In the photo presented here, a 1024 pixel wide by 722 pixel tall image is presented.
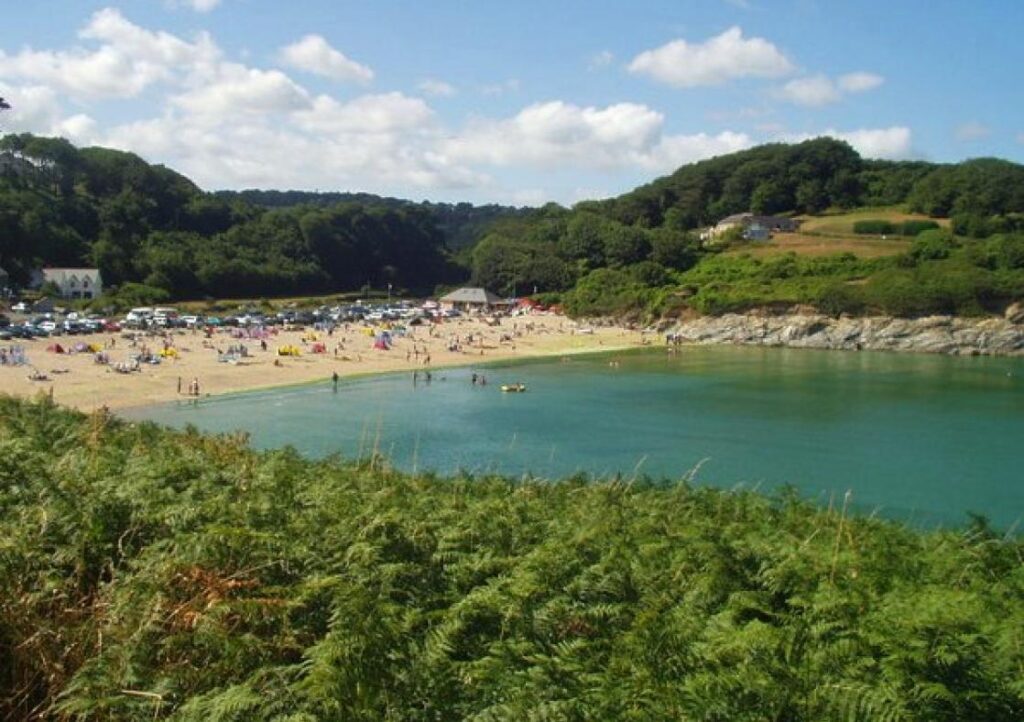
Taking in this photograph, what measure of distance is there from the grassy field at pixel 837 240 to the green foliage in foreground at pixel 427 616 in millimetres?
99298

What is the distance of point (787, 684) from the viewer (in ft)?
15.3

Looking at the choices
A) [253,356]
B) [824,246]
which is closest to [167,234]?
[253,356]

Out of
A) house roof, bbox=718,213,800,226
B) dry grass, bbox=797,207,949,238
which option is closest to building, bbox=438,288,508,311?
house roof, bbox=718,213,800,226

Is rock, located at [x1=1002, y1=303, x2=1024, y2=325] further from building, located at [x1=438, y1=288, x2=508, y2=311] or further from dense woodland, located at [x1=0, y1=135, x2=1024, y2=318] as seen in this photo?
building, located at [x1=438, y1=288, x2=508, y2=311]

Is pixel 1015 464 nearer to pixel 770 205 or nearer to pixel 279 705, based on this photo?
pixel 279 705

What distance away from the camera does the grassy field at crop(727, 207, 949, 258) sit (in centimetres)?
10312

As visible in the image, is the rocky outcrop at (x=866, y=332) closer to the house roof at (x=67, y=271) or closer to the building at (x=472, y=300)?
the building at (x=472, y=300)

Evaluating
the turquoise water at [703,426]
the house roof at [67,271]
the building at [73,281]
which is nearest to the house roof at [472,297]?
the house roof at [67,271]

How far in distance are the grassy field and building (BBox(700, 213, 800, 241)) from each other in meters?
1.61

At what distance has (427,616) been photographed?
548 centimetres

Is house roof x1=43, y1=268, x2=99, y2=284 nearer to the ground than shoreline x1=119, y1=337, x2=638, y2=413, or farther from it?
farther from it

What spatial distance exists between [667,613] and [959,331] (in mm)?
83127

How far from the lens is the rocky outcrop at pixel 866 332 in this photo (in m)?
78.2

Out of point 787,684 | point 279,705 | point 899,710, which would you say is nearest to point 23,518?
point 279,705
